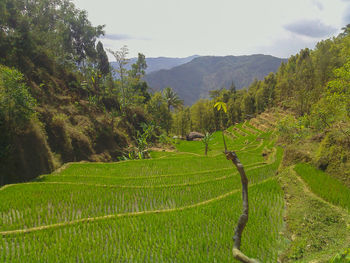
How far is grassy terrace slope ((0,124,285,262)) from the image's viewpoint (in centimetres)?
465

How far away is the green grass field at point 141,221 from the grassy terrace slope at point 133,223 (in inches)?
0.9

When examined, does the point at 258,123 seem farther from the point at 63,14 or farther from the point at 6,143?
the point at 6,143

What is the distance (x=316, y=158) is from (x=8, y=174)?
14729mm

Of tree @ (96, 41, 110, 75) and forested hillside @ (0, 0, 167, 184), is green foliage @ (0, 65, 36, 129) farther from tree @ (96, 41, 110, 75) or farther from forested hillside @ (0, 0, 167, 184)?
tree @ (96, 41, 110, 75)

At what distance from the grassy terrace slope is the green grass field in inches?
0.9

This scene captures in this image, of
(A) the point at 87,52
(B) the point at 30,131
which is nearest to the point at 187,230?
(B) the point at 30,131

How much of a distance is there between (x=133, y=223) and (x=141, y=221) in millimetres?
249

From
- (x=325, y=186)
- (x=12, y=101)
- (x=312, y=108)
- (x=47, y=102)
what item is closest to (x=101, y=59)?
(x=47, y=102)

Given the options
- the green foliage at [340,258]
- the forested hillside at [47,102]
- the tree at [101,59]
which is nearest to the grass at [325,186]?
the green foliage at [340,258]

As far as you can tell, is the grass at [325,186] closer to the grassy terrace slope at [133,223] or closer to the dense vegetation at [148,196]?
the dense vegetation at [148,196]

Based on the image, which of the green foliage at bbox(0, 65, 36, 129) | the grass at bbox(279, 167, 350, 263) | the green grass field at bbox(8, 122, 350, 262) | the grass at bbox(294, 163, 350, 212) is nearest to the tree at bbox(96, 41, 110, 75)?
the green foliage at bbox(0, 65, 36, 129)

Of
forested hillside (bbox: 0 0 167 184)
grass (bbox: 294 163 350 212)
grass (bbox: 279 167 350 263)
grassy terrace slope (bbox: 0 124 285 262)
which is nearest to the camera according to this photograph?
grass (bbox: 279 167 350 263)

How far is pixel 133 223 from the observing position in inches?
232

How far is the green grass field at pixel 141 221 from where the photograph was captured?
4652 mm
